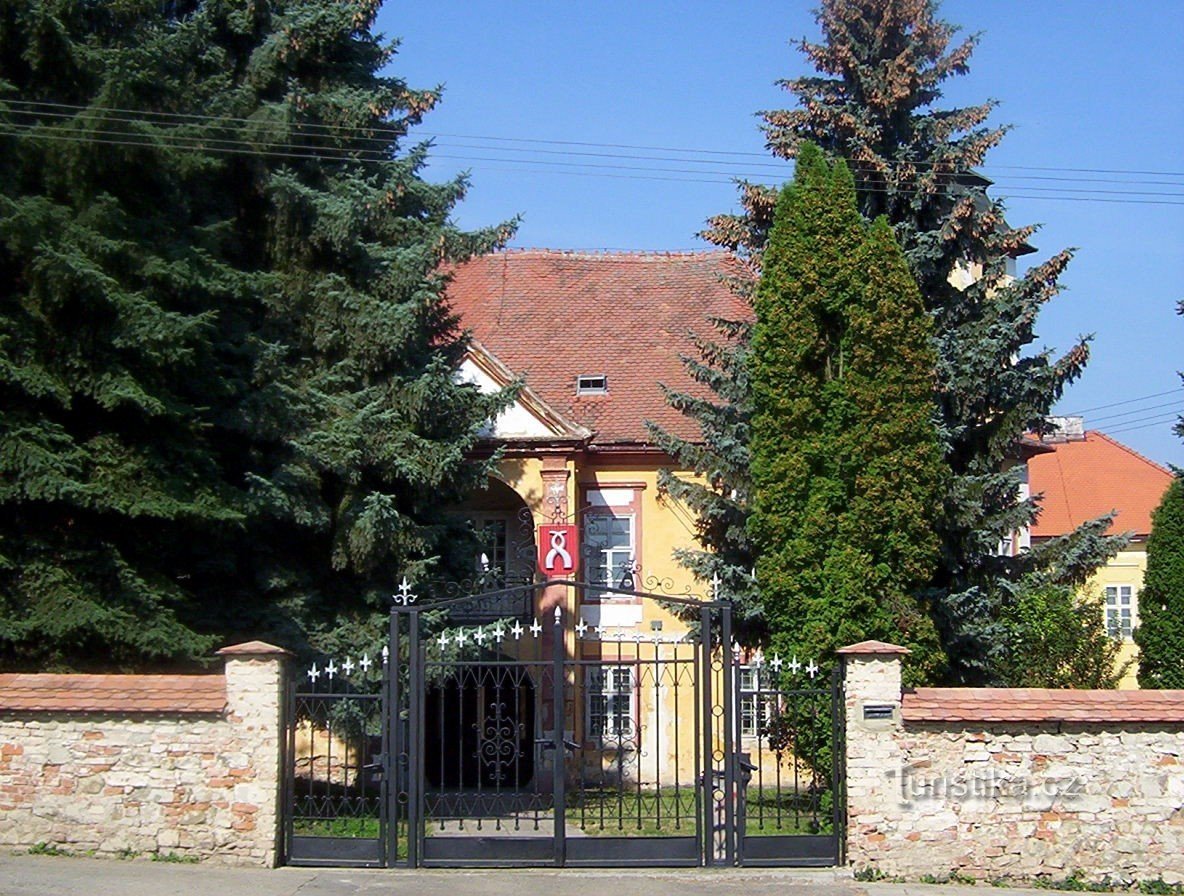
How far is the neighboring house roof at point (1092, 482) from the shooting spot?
41.4 m

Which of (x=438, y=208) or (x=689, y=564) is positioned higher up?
(x=438, y=208)

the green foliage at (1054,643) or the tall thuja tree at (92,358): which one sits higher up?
the tall thuja tree at (92,358)

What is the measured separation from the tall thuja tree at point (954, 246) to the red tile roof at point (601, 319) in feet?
21.9

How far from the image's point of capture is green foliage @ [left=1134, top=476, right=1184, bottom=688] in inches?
701

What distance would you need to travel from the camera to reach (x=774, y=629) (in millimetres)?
15359

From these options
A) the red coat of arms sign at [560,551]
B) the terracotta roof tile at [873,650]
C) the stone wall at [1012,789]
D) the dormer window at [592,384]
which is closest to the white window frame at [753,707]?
the terracotta roof tile at [873,650]

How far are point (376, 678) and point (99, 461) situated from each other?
13.2 feet

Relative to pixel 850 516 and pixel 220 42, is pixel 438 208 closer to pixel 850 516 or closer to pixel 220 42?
pixel 220 42

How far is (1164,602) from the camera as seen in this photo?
59.2ft

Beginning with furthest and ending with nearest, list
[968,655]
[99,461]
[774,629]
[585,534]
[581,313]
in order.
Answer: [581,313] → [585,534] → [968,655] → [774,629] → [99,461]

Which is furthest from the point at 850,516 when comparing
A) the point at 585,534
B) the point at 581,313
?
the point at 581,313

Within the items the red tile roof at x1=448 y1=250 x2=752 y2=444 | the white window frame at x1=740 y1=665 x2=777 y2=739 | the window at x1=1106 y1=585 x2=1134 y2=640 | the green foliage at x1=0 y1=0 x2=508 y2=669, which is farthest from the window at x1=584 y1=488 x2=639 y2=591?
the window at x1=1106 y1=585 x2=1134 y2=640

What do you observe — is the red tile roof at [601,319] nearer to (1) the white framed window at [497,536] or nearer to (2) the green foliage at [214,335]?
(1) the white framed window at [497,536]

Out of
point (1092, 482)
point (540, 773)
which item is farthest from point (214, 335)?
point (1092, 482)
